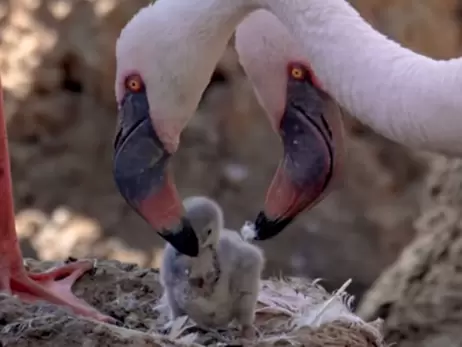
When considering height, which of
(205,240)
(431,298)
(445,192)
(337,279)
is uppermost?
(205,240)

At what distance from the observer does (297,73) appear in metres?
1.50

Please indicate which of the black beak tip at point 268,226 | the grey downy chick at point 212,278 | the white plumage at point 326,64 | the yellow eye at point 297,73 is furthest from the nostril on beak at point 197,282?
the yellow eye at point 297,73

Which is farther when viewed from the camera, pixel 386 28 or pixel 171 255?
pixel 386 28

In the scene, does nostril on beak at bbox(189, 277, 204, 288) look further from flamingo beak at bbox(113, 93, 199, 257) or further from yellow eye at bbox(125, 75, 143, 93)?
yellow eye at bbox(125, 75, 143, 93)

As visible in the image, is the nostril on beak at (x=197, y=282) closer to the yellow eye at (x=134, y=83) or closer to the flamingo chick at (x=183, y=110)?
the flamingo chick at (x=183, y=110)

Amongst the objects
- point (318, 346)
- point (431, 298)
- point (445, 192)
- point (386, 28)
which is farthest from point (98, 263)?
point (386, 28)

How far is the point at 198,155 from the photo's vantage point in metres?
3.57

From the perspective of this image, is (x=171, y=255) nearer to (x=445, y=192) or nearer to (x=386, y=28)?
(x=445, y=192)

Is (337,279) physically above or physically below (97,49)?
below

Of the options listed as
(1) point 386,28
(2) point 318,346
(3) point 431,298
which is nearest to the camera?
(2) point 318,346

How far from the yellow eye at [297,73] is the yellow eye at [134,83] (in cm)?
23

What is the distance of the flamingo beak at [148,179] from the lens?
145 centimetres

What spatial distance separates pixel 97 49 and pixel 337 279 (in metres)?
1.15

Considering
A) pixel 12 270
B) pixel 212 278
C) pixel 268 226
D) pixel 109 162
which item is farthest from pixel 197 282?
pixel 109 162
